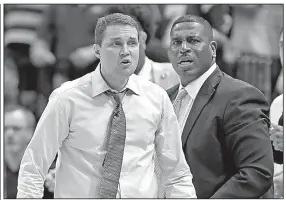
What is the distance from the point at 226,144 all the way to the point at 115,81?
0.53 metres

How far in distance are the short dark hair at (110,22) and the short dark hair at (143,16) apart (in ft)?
0.48

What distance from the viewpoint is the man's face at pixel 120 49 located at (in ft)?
5.22

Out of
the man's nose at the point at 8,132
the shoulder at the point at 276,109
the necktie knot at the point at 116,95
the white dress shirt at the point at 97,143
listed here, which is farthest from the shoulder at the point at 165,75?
the man's nose at the point at 8,132

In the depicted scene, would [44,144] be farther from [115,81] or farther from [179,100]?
[179,100]

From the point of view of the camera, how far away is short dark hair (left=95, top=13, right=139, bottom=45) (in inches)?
63.4

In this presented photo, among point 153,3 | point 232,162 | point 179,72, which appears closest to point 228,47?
point 179,72

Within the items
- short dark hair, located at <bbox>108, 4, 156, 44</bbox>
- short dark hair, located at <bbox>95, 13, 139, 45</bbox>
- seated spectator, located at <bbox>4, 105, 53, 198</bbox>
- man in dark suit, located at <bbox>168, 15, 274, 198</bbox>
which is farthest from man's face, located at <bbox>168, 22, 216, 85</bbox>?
seated spectator, located at <bbox>4, 105, 53, 198</bbox>

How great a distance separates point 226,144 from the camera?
1.73 meters

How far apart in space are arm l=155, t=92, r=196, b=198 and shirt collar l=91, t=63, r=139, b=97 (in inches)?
5.0

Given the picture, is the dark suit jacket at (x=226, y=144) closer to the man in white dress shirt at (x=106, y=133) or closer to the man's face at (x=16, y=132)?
the man in white dress shirt at (x=106, y=133)

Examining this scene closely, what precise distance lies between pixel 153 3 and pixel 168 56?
244 millimetres

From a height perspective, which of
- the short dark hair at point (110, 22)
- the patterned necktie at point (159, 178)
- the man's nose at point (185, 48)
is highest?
the short dark hair at point (110, 22)

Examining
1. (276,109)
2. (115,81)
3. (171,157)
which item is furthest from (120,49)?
(276,109)

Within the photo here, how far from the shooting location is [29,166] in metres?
1.50
